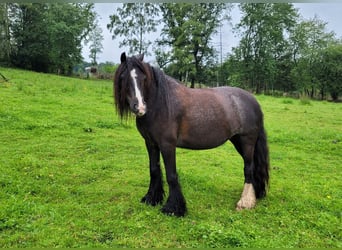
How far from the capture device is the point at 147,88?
12.5 feet

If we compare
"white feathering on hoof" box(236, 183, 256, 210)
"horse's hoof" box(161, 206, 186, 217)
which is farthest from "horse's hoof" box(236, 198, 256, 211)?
"horse's hoof" box(161, 206, 186, 217)

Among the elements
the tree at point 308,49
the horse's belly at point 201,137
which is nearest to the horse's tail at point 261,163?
the horse's belly at point 201,137

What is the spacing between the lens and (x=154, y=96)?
3854 millimetres

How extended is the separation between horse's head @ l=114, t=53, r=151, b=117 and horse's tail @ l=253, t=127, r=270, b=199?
205 cm

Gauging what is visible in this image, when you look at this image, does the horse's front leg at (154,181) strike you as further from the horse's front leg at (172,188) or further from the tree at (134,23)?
the tree at (134,23)

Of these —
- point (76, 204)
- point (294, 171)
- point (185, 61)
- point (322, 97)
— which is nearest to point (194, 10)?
point (185, 61)

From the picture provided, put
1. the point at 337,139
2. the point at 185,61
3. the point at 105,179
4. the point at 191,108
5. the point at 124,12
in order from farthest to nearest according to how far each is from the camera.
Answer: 1. the point at 124,12
2. the point at 185,61
3. the point at 337,139
4. the point at 105,179
5. the point at 191,108

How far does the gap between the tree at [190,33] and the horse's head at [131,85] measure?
25673mm

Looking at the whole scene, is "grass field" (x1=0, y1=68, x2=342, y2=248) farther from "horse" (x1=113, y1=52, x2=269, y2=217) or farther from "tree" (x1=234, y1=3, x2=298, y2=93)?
"tree" (x1=234, y1=3, x2=298, y2=93)

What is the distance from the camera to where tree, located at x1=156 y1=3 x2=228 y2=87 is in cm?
2927

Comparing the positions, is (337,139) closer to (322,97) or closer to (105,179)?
(105,179)

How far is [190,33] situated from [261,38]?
948 centimetres

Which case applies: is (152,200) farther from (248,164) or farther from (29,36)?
(29,36)

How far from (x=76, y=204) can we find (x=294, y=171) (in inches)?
173
